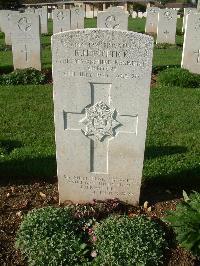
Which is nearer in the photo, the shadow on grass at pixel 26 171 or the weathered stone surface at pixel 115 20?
the shadow on grass at pixel 26 171

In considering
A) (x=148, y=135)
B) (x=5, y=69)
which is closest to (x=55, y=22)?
(x=5, y=69)

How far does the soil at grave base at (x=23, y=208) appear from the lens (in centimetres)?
404

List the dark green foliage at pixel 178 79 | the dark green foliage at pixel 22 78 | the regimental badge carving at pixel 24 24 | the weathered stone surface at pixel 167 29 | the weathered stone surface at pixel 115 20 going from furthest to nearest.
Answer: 1. the weathered stone surface at pixel 167 29
2. the weathered stone surface at pixel 115 20
3. the regimental badge carving at pixel 24 24
4. the dark green foliage at pixel 22 78
5. the dark green foliage at pixel 178 79

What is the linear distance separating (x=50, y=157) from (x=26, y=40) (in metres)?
6.52

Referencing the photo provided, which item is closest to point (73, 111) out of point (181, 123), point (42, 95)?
point (181, 123)

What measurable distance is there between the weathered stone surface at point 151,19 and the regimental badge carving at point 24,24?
42.6ft

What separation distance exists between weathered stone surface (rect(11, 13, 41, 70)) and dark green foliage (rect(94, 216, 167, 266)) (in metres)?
8.49

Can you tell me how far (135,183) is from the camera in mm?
4738

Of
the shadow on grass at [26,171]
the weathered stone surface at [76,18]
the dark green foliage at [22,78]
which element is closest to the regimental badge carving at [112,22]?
the dark green foliage at [22,78]

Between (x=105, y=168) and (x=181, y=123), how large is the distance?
3.55 metres

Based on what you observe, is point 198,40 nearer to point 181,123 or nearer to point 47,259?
point 181,123

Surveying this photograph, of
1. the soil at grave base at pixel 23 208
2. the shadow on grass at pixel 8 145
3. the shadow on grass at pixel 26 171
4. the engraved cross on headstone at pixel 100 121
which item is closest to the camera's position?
the soil at grave base at pixel 23 208

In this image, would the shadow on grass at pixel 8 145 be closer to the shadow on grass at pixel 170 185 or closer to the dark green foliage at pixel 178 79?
the shadow on grass at pixel 170 185

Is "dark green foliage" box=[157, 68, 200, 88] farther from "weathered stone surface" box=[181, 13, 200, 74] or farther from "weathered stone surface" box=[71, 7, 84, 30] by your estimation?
"weathered stone surface" box=[71, 7, 84, 30]
